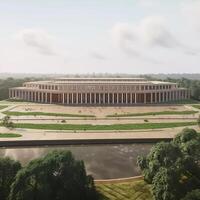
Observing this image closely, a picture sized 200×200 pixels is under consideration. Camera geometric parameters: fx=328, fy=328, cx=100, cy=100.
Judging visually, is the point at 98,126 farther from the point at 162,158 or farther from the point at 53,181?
the point at 53,181

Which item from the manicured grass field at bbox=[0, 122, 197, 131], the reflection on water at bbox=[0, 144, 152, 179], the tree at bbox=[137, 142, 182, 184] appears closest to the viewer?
the tree at bbox=[137, 142, 182, 184]

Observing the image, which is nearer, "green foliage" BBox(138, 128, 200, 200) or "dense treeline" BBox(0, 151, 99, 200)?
"dense treeline" BBox(0, 151, 99, 200)

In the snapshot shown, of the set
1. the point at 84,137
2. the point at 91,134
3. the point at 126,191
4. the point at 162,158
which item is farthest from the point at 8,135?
the point at 162,158

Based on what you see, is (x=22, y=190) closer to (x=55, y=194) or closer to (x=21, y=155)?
(x=55, y=194)

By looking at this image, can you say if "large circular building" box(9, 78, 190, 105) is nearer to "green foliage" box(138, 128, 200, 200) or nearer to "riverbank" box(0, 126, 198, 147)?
"riverbank" box(0, 126, 198, 147)

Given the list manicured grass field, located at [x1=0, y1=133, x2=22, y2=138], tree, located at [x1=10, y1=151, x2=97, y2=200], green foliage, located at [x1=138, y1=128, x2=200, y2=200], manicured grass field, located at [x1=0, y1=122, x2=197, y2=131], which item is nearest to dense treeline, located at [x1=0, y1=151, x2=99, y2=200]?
tree, located at [x1=10, y1=151, x2=97, y2=200]

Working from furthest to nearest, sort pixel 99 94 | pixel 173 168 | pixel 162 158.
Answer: pixel 99 94, pixel 162 158, pixel 173 168

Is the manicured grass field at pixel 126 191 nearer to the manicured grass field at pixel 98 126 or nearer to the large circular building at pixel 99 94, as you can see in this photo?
the manicured grass field at pixel 98 126

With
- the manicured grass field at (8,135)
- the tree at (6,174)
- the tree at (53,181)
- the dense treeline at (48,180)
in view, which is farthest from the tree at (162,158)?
the manicured grass field at (8,135)
